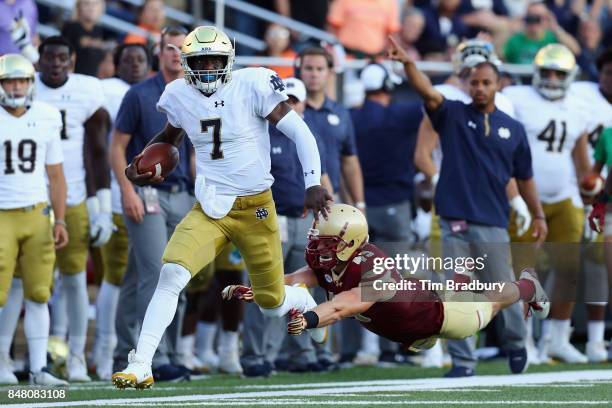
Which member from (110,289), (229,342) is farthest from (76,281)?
(229,342)

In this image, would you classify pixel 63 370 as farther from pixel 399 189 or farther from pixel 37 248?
pixel 399 189

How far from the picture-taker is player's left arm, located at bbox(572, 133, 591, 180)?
10102 millimetres

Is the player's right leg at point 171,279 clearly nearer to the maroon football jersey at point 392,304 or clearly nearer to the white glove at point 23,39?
the maroon football jersey at point 392,304

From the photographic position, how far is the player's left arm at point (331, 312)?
23.1ft

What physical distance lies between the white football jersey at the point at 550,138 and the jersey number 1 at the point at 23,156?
342 cm

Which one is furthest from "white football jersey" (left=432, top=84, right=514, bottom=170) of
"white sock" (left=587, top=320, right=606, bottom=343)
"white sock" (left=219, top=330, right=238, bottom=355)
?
"white sock" (left=219, top=330, right=238, bottom=355)

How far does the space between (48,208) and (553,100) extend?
141 inches

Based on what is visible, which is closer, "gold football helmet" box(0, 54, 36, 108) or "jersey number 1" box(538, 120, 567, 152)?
"gold football helmet" box(0, 54, 36, 108)

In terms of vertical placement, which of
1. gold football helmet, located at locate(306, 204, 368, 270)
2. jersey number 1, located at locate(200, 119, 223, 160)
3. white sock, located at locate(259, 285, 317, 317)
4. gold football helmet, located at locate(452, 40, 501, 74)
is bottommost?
white sock, located at locate(259, 285, 317, 317)

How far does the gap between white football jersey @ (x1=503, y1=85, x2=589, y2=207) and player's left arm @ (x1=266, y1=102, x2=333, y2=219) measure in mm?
3327

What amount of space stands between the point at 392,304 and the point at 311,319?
0.65 metres

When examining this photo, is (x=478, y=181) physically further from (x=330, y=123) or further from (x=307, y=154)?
(x=307, y=154)

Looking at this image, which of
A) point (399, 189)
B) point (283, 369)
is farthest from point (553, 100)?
point (283, 369)

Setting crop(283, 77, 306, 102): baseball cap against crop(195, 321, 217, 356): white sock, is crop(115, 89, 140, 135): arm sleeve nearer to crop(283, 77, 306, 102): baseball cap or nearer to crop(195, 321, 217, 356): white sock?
crop(283, 77, 306, 102): baseball cap
